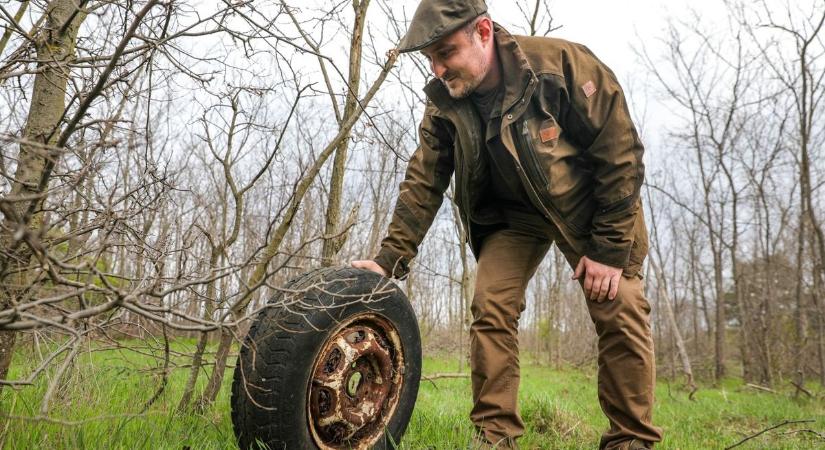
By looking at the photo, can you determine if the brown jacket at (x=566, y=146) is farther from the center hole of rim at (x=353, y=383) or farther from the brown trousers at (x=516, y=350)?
the center hole of rim at (x=353, y=383)

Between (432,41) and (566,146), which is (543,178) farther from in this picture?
(432,41)

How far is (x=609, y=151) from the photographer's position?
2.47m

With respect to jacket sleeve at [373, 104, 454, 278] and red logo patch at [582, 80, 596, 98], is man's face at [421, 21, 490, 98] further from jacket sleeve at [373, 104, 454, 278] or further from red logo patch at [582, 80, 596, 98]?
red logo patch at [582, 80, 596, 98]

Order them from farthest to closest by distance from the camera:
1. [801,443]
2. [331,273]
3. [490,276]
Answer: [801,443]
[490,276]
[331,273]

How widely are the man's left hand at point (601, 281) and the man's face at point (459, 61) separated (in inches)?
40.1

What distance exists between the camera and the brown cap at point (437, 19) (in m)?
2.37

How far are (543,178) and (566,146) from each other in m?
0.23

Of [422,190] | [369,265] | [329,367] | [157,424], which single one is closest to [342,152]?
[422,190]

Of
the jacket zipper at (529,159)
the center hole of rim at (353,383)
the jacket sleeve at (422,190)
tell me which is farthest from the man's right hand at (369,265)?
the jacket zipper at (529,159)

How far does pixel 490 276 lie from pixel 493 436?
2.52 feet

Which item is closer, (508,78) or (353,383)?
(353,383)

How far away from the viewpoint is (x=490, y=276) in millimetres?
2775

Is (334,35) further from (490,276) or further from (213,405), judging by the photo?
(213,405)

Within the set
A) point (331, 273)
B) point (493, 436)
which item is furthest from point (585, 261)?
point (331, 273)
